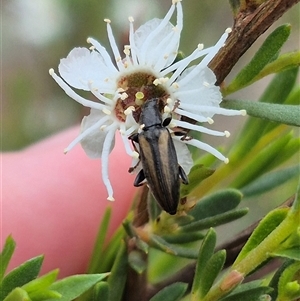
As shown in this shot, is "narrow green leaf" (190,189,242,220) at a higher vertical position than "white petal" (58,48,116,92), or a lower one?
lower

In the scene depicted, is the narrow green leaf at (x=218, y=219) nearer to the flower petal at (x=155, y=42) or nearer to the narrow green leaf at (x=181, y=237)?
the narrow green leaf at (x=181, y=237)

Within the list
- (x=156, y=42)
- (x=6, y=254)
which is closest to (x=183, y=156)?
(x=156, y=42)

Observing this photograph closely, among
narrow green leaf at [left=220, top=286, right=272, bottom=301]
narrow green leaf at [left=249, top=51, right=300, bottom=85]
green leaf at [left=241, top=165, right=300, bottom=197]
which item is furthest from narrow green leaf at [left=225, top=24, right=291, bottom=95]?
green leaf at [left=241, top=165, right=300, bottom=197]

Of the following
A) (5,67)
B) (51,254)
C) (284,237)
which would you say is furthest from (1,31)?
(284,237)

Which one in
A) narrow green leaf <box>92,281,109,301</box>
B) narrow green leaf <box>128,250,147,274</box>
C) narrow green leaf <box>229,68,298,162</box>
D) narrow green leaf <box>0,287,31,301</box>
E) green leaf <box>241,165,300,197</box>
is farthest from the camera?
green leaf <box>241,165,300,197</box>

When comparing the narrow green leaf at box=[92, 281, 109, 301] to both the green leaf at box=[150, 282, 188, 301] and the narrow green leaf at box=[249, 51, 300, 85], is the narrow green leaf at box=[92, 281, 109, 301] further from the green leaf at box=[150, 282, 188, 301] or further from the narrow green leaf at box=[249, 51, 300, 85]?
the narrow green leaf at box=[249, 51, 300, 85]

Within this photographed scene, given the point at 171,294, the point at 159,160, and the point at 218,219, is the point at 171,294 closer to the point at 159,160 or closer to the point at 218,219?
the point at 218,219
